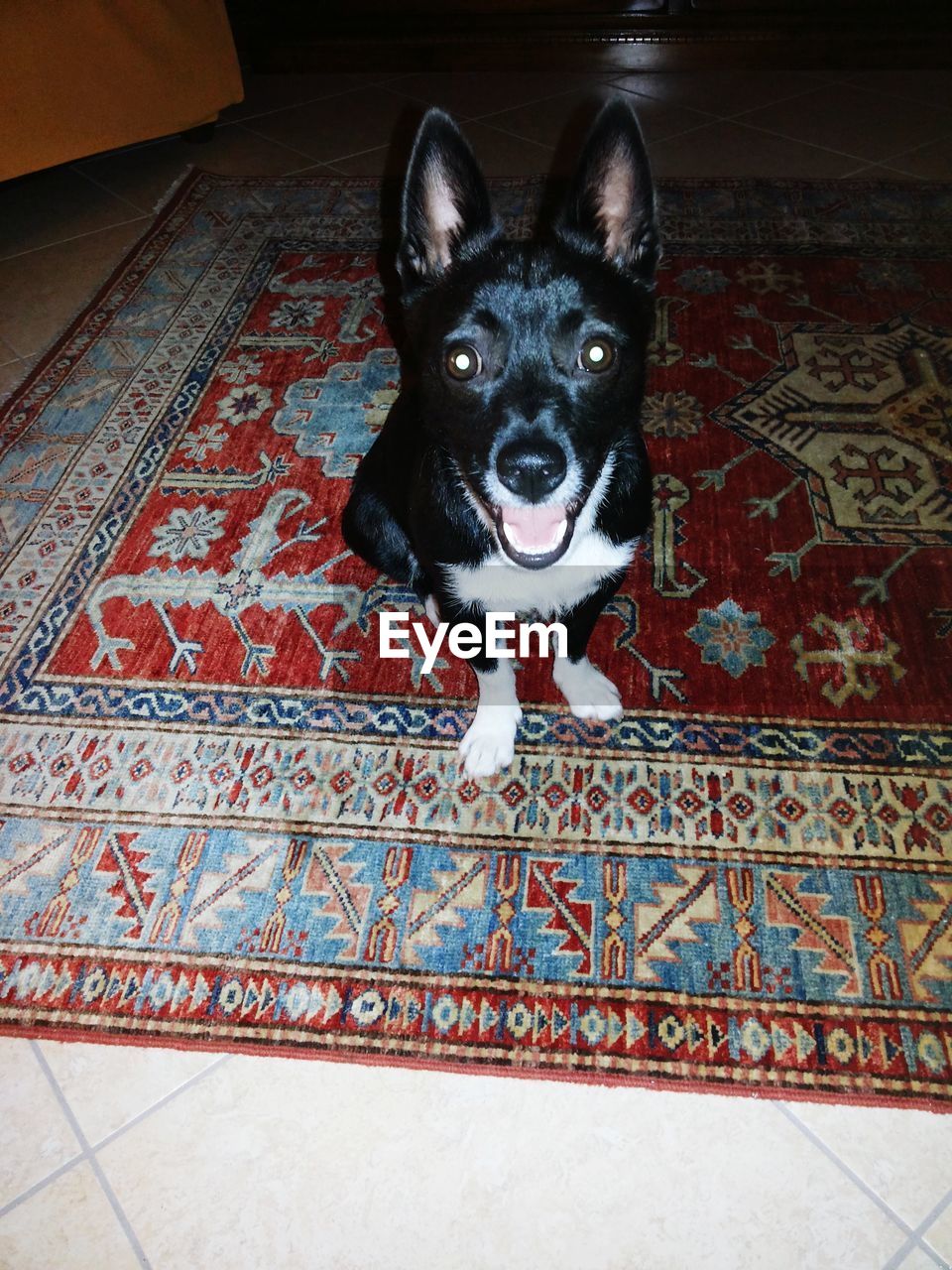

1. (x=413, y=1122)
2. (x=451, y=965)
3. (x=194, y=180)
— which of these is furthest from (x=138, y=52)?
(x=413, y=1122)

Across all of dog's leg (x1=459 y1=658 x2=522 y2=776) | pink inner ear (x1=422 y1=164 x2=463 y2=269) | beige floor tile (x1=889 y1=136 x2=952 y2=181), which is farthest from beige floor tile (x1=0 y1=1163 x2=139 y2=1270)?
beige floor tile (x1=889 y1=136 x2=952 y2=181)

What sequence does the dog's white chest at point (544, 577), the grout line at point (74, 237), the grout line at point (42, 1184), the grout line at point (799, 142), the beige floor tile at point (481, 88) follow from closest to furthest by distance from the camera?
the grout line at point (42, 1184)
the dog's white chest at point (544, 577)
the grout line at point (74, 237)
the grout line at point (799, 142)
the beige floor tile at point (481, 88)

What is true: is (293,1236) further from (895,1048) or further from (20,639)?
(20,639)

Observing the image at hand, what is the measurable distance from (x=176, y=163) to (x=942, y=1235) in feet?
15.9

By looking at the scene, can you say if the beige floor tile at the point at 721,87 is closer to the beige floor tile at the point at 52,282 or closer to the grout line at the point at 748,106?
the grout line at the point at 748,106

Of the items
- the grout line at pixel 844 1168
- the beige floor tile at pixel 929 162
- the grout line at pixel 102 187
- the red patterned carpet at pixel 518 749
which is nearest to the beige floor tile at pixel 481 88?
the grout line at pixel 102 187

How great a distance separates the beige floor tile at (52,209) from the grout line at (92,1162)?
3.38 m

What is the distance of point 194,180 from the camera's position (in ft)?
12.9

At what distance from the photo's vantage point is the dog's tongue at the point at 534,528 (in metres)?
1.52

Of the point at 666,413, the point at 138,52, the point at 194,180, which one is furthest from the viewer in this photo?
the point at 194,180

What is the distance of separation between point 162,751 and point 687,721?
3.90 ft

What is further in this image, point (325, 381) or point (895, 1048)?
point (325, 381)

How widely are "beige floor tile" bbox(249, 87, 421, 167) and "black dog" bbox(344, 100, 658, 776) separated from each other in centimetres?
304

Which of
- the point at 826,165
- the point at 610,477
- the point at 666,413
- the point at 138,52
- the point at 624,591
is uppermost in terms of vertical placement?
the point at 138,52
